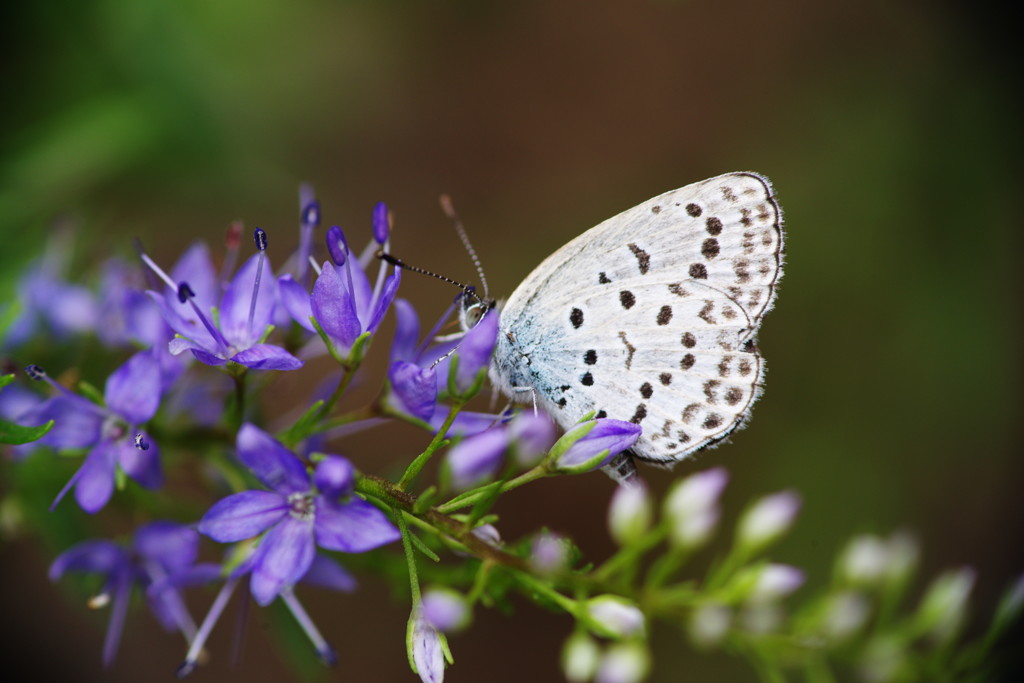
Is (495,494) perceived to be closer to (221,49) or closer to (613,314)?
(613,314)

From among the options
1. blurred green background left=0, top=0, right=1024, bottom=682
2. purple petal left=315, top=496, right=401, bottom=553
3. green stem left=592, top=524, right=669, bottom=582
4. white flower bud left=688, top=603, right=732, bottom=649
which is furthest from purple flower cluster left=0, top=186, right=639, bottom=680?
blurred green background left=0, top=0, right=1024, bottom=682

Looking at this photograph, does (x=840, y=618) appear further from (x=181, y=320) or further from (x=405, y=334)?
(x=181, y=320)

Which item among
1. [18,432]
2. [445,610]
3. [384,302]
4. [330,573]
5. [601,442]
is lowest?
[330,573]

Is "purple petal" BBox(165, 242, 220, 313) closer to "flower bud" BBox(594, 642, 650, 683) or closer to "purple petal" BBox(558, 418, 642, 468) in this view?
"purple petal" BBox(558, 418, 642, 468)

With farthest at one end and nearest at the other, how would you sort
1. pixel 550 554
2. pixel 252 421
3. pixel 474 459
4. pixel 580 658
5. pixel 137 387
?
1. pixel 252 421
2. pixel 580 658
3. pixel 137 387
4. pixel 550 554
5. pixel 474 459

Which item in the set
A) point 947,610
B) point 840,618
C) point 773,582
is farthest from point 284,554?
point 947,610

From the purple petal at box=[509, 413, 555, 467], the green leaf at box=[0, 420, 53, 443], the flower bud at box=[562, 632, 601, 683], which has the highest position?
the green leaf at box=[0, 420, 53, 443]

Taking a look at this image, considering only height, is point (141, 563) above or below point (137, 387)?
below
